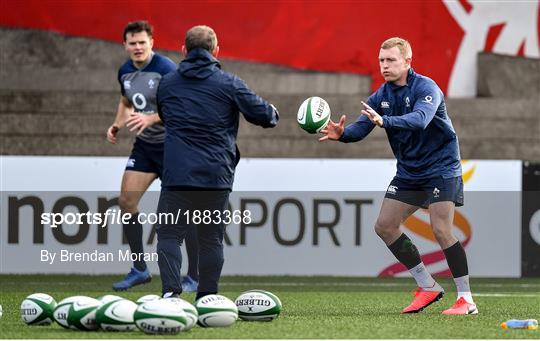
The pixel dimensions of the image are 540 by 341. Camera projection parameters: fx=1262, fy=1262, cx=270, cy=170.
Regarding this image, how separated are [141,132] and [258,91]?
6886 millimetres

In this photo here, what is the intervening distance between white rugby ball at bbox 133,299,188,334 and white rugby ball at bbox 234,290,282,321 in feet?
3.14

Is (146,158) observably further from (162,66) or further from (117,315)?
(117,315)

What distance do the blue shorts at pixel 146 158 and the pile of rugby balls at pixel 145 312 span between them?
9.81 feet

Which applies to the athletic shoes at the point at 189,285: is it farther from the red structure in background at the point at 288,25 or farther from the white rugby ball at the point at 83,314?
the red structure in background at the point at 288,25

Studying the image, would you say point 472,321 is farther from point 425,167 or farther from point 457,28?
point 457,28

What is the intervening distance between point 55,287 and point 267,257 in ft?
7.98

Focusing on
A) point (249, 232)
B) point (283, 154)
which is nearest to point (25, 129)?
point (283, 154)

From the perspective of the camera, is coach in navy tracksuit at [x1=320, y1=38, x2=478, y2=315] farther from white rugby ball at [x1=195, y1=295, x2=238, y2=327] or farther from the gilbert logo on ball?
white rugby ball at [x1=195, y1=295, x2=238, y2=327]

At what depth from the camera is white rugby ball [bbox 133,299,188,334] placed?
667 cm

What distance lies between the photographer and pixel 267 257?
12.7m

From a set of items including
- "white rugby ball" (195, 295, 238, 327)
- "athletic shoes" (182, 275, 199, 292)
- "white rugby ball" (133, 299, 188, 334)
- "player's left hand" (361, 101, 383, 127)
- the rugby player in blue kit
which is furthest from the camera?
"athletic shoes" (182, 275, 199, 292)

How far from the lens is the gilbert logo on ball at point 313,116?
850cm

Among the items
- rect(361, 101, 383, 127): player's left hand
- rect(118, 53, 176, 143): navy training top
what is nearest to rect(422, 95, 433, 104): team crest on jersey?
rect(361, 101, 383, 127): player's left hand

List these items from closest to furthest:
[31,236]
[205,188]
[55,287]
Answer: [205,188] < [55,287] < [31,236]
